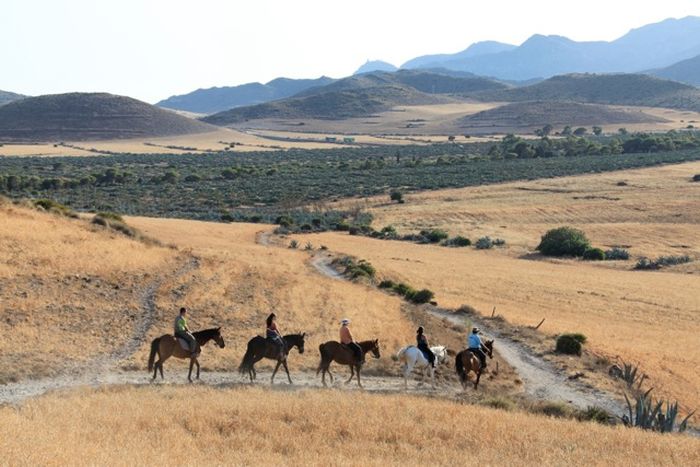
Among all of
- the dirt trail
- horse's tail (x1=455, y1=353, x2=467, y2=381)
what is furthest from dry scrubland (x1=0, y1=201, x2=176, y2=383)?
the dirt trail

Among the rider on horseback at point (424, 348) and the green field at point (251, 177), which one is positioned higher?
the rider on horseback at point (424, 348)

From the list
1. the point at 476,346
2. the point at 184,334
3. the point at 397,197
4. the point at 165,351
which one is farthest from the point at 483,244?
the point at 165,351

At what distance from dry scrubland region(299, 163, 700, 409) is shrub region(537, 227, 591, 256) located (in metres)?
1.77

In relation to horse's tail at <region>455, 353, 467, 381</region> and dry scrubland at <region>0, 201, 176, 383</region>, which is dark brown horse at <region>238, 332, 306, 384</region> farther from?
horse's tail at <region>455, 353, 467, 381</region>

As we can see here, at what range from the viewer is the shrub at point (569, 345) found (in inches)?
1094

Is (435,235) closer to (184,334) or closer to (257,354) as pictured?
(257,354)

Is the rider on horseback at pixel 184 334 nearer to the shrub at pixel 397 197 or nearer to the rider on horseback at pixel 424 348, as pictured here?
the rider on horseback at pixel 424 348

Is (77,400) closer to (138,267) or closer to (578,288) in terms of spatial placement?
(138,267)

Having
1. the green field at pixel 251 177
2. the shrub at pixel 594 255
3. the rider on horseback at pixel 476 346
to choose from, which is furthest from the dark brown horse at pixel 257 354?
the green field at pixel 251 177

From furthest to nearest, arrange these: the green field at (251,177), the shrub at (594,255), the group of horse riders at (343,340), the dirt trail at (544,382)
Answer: the green field at (251,177) < the shrub at (594,255) < the dirt trail at (544,382) < the group of horse riders at (343,340)

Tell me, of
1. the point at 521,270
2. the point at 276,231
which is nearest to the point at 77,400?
the point at 521,270

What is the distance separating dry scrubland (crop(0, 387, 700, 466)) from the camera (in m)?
13.4

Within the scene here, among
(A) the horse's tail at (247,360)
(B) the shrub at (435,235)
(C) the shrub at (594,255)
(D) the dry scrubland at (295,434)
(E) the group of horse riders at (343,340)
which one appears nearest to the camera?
(D) the dry scrubland at (295,434)

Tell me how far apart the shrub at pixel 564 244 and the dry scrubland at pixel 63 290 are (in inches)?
1226
